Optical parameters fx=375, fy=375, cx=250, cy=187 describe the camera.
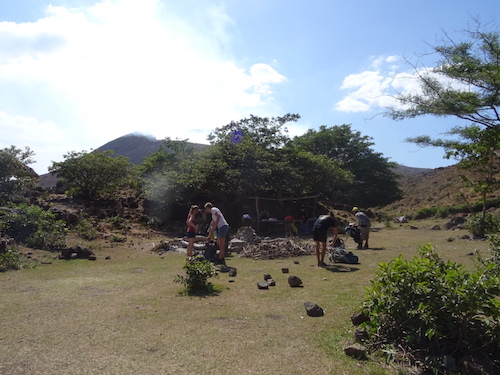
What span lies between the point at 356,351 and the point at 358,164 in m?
35.1

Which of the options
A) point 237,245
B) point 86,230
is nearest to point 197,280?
point 237,245

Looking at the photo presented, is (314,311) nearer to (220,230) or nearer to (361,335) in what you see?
(361,335)

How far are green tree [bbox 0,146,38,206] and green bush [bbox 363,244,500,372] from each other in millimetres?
16943

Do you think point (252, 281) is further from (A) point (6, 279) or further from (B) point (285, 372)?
(A) point (6, 279)

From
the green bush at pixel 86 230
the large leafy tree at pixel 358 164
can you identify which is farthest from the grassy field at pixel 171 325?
the large leafy tree at pixel 358 164

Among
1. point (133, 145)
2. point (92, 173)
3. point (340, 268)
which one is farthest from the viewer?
point (133, 145)

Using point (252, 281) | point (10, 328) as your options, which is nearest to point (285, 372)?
point (10, 328)

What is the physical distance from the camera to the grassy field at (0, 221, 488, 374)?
150 inches

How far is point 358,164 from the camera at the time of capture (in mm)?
37406

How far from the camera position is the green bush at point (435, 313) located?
347cm

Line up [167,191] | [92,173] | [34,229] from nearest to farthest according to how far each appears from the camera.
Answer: [34,229]
[167,191]
[92,173]

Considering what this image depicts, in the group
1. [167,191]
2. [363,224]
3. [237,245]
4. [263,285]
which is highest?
[167,191]

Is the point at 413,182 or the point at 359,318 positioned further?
the point at 413,182

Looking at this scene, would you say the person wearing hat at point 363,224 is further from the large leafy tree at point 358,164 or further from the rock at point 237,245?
the large leafy tree at point 358,164
